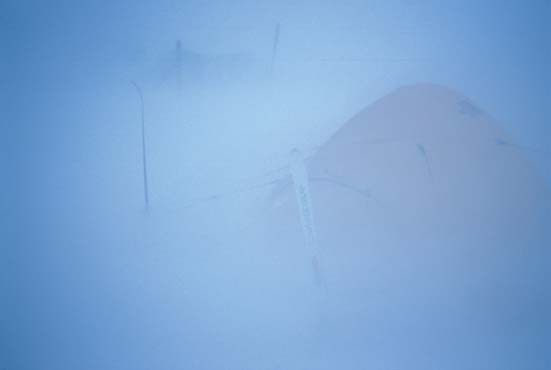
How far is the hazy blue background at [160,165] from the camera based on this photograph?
1544 millimetres

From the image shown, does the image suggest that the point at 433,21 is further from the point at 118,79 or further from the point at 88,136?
the point at 88,136

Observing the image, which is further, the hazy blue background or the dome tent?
the dome tent

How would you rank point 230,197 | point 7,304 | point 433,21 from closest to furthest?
point 7,304 < point 230,197 < point 433,21

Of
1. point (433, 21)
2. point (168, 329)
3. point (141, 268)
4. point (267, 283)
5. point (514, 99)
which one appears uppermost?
point (433, 21)

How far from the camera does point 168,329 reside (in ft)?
5.22

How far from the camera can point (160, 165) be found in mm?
1596

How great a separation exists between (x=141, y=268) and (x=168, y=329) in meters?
0.27

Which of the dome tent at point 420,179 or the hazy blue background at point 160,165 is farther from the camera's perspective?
the dome tent at point 420,179

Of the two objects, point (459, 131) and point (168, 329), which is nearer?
point (168, 329)

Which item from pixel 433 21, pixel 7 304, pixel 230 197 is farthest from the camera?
pixel 433 21

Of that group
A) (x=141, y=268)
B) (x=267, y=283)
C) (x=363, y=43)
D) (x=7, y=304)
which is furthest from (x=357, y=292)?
(x=7, y=304)

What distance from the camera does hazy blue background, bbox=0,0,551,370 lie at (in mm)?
1544

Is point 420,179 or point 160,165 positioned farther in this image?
point 420,179

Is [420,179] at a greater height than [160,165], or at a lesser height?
lesser
